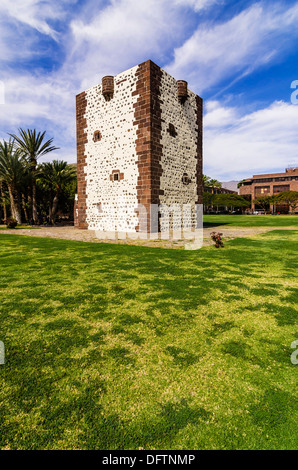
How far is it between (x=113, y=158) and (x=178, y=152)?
339cm

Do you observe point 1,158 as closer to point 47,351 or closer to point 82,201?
point 82,201

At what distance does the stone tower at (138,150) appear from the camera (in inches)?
429

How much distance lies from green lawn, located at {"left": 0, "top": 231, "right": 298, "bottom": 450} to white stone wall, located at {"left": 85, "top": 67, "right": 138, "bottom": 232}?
833 centimetres

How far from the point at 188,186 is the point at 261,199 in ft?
173

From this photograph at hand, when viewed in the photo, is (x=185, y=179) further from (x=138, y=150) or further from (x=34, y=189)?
(x=34, y=189)

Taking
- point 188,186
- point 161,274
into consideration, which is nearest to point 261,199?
point 188,186

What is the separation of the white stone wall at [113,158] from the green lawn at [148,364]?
328 inches

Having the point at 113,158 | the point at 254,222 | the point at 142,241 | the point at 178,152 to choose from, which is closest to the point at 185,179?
the point at 178,152

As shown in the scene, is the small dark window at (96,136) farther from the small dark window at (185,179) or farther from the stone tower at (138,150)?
the small dark window at (185,179)

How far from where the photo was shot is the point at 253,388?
5.30 feet

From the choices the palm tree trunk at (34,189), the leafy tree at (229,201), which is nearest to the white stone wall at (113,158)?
the palm tree trunk at (34,189)

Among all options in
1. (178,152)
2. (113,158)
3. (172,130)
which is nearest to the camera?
(172,130)

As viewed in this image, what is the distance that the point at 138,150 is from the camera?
11086 millimetres

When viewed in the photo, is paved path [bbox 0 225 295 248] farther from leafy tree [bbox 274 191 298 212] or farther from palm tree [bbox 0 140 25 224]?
leafy tree [bbox 274 191 298 212]
